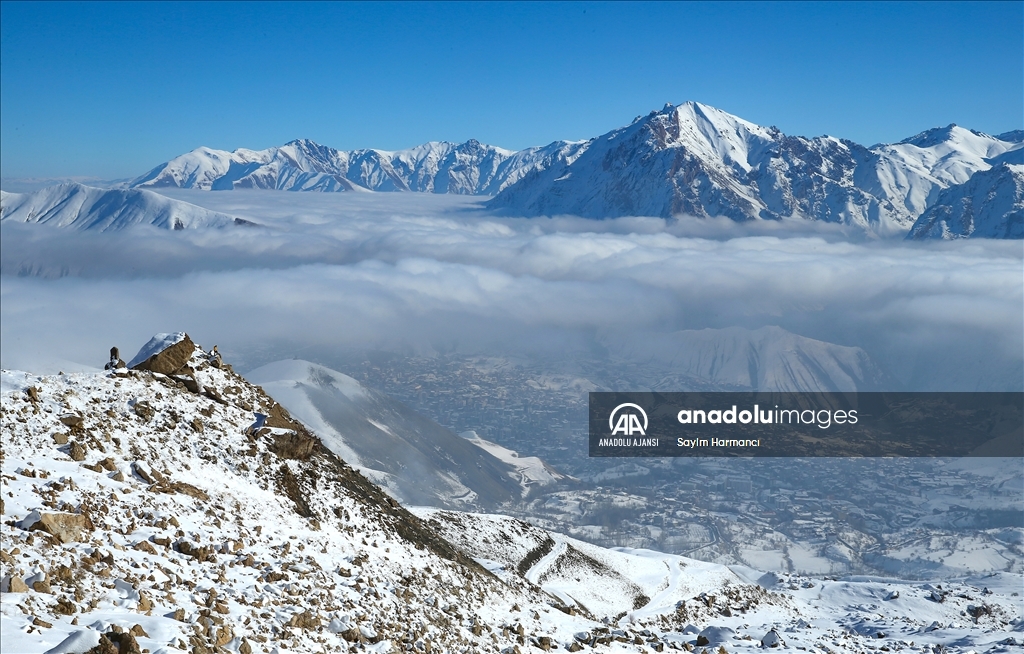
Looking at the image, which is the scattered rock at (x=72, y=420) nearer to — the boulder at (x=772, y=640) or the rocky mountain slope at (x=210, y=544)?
the rocky mountain slope at (x=210, y=544)

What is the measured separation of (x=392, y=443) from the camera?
154 m

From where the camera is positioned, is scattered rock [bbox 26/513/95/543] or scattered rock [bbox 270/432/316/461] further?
scattered rock [bbox 270/432/316/461]

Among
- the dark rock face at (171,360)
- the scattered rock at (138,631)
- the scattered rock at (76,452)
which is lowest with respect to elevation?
the scattered rock at (138,631)

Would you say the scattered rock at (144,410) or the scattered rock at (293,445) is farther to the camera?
the scattered rock at (293,445)

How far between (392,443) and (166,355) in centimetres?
13165

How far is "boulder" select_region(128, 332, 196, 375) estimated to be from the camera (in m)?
24.6

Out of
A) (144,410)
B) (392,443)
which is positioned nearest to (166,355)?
(144,410)

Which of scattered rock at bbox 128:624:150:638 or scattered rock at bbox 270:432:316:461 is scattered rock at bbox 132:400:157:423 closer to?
scattered rock at bbox 270:432:316:461

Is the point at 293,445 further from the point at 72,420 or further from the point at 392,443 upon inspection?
the point at 392,443

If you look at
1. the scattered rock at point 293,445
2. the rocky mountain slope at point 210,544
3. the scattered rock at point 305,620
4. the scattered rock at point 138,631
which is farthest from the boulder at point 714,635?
the scattered rock at point 138,631

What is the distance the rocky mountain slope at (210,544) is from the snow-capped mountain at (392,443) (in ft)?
319

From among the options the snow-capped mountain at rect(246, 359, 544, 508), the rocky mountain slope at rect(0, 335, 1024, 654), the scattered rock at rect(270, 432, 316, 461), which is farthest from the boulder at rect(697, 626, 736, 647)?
the snow-capped mountain at rect(246, 359, 544, 508)

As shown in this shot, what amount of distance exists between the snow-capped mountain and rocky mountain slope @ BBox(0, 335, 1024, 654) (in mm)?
97094

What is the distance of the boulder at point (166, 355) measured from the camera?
969 inches
